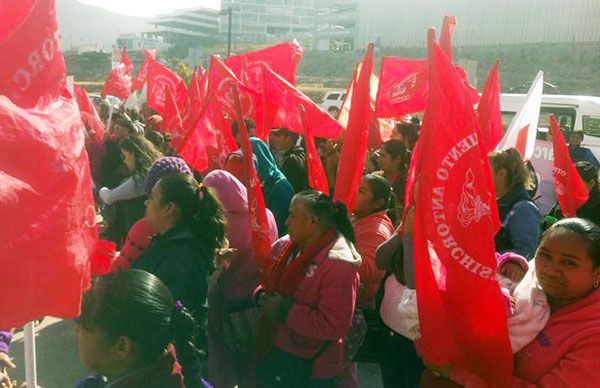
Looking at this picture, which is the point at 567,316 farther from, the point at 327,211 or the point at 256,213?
the point at 256,213

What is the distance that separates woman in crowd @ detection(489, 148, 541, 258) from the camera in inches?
116

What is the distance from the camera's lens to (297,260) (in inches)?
97.9

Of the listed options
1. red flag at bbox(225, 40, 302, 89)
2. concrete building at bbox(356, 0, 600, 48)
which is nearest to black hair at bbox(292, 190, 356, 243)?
red flag at bbox(225, 40, 302, 89)

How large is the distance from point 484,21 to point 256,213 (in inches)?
2639

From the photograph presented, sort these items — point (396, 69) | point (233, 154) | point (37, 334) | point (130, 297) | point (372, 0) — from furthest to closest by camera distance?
1. point (372, 0)
2. point (396, 69)
3. point (37, 334)
4. point (233, 154)
5. point (130, 297)

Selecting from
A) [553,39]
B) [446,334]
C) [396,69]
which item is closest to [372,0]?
[553,39]

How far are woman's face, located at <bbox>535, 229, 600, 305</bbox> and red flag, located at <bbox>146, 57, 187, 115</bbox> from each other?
20.4ft

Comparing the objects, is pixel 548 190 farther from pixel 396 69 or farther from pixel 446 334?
pixel 446 334

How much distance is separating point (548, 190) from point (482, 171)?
4.84 metres

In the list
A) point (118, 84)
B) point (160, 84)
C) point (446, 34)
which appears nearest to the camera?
point (446, 34)

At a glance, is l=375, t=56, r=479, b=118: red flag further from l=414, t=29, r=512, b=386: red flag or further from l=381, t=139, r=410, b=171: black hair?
l=414, t=29, r=512, b=386: red flag

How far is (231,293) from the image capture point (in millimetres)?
2951

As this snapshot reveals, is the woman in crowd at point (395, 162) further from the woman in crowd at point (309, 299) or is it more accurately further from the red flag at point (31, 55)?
the red flag at point (31, 55)

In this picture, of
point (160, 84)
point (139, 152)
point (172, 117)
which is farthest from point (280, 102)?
point (160, 84)
